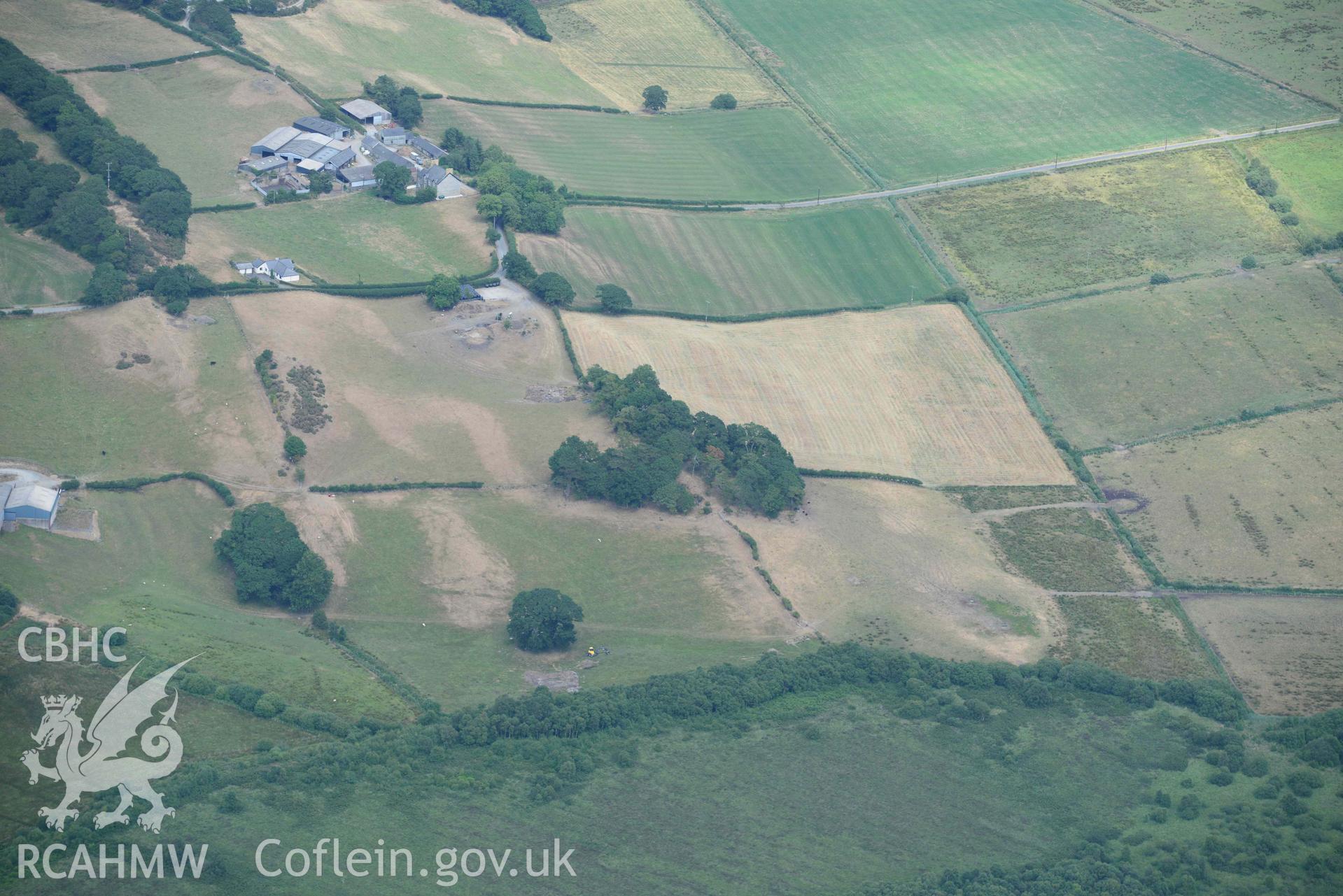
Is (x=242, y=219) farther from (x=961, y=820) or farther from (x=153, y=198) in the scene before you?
(x=961, y=820)

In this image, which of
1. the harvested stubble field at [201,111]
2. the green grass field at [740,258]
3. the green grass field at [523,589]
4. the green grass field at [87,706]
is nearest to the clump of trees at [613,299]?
the green grass field at [740,258]

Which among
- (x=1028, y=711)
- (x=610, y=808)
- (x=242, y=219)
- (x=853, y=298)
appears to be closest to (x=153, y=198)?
(x=242, y=219)

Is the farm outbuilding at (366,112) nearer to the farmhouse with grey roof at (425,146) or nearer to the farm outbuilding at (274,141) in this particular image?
the farmhouse with grey roof at (425,146)

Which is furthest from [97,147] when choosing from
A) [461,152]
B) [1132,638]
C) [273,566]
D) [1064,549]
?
[1132,638]

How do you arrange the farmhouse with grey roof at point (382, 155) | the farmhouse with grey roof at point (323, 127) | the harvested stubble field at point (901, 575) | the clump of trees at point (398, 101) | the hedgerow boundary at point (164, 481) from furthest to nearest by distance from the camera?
the clump of trees at point (398, 101)
the farmhouse with grey roof at point (323, 127)
the farmhouse with grey roof at point (382, 155)
the hedgerow boundary at point (164, 481)
the harvested stubble field at point (901, 575)

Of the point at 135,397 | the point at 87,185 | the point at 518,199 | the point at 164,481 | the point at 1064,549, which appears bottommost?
the point at 164,481

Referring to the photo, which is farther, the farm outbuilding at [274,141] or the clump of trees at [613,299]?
the farm outbuilding at [274,141]

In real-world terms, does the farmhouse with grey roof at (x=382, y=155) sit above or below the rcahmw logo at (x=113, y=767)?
above

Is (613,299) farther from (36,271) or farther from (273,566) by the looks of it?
(36,271)
